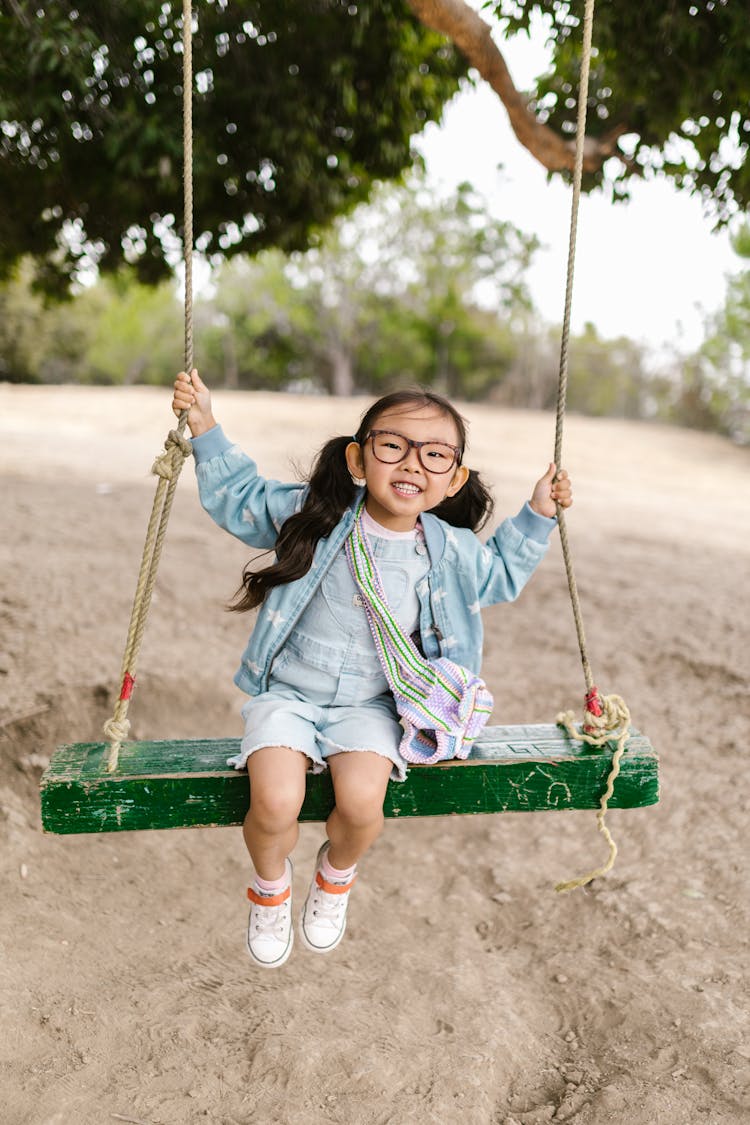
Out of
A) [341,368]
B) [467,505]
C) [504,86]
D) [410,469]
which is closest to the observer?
[410,469]

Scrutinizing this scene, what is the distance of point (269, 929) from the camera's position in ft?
7.55

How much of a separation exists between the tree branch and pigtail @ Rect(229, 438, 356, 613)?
2431mm

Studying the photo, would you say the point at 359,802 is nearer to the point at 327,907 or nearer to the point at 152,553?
the point at 327,907

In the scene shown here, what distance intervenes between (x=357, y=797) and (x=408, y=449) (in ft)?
2.69

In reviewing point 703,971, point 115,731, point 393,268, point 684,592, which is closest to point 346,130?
point 684,592

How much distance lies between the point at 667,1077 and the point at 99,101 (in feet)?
14.3

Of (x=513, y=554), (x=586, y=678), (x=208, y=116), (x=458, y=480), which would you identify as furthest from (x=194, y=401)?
(x=208, y=116)

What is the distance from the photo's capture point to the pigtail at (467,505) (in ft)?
8.80

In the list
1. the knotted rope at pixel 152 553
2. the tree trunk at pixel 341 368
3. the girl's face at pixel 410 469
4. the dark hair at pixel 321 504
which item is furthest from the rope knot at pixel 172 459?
the tree trunk at pixel 341 368

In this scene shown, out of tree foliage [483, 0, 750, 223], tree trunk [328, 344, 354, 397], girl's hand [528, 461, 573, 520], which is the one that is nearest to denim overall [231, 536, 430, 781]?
girl's hand [528, 461, 573, 520]

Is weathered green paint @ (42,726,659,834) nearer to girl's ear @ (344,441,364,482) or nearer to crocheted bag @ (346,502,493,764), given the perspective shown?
crocheted bag @ (346,502,493,764)

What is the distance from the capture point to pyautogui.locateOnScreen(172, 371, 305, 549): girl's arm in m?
2.41

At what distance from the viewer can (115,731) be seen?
227 centimetres

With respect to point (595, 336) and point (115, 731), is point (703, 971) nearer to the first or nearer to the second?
point (115, 731)
